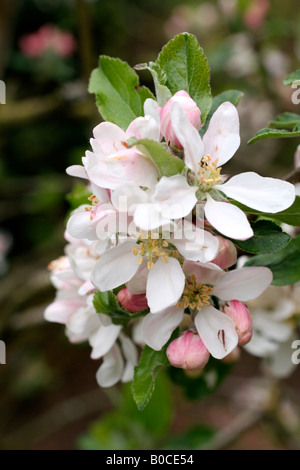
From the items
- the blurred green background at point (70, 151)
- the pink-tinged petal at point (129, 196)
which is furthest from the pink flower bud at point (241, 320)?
the blurred green background at point (70, 151)

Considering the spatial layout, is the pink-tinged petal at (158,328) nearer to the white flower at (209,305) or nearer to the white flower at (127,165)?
the white flower at (209,305)

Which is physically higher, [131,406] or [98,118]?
[98,118]

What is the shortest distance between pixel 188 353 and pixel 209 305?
0.08m

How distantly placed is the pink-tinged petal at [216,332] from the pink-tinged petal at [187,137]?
0.20m

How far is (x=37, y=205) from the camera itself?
265 cm

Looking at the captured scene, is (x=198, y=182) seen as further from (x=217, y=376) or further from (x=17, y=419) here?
(x=17, y=419)

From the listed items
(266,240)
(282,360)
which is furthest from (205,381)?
(266,240)

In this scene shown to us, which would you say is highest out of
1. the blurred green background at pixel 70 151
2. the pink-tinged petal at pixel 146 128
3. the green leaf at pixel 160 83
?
the green leaf at pixel 160 83

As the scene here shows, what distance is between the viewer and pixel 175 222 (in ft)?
1.91

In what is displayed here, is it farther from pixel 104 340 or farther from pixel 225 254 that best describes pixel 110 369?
pixel 225 254

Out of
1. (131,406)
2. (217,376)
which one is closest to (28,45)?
(131,406)

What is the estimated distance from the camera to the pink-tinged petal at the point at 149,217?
0.52 meters

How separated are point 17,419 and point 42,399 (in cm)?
21
